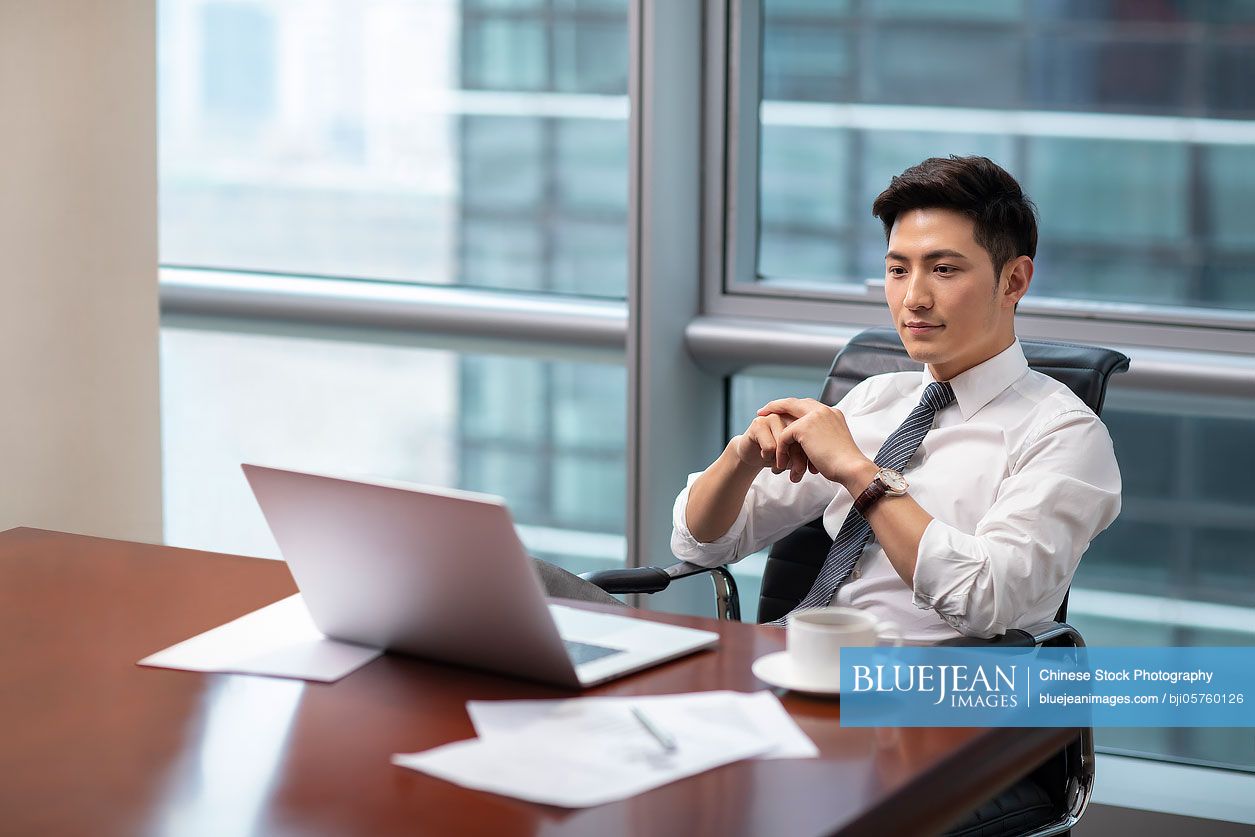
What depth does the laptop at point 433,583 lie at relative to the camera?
56.3 inches

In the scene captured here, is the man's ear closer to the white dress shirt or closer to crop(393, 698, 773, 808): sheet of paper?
the white dress shirt

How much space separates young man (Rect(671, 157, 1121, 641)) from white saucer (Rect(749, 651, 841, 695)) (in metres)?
0.58

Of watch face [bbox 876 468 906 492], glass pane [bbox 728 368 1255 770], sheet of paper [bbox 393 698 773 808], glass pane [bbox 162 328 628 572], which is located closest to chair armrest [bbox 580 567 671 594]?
watch face [bbox 876 468 906 492]

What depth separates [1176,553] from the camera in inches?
124

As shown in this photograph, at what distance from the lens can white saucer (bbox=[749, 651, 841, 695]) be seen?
1457 mm

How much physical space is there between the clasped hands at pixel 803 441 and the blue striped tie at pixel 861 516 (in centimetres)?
12

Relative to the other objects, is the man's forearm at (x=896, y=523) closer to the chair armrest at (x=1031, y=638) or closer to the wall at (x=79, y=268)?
the chair armrest at (x=1031, y=638)

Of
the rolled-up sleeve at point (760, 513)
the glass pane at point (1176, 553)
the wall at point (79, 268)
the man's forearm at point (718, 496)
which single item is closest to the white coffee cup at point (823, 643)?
the man's forearm at point (718, 496)

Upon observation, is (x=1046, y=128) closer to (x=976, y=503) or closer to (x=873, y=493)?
(x=976, y=503)

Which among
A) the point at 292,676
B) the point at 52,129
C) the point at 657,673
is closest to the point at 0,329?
→ the point at 52,129

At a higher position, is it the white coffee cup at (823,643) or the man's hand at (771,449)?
the man's hand at (771,449)

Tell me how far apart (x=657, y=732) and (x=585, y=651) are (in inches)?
10.1

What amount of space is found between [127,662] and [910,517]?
1.08 meters

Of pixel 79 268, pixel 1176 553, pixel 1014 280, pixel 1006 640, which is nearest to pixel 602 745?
pixel 1006 640
